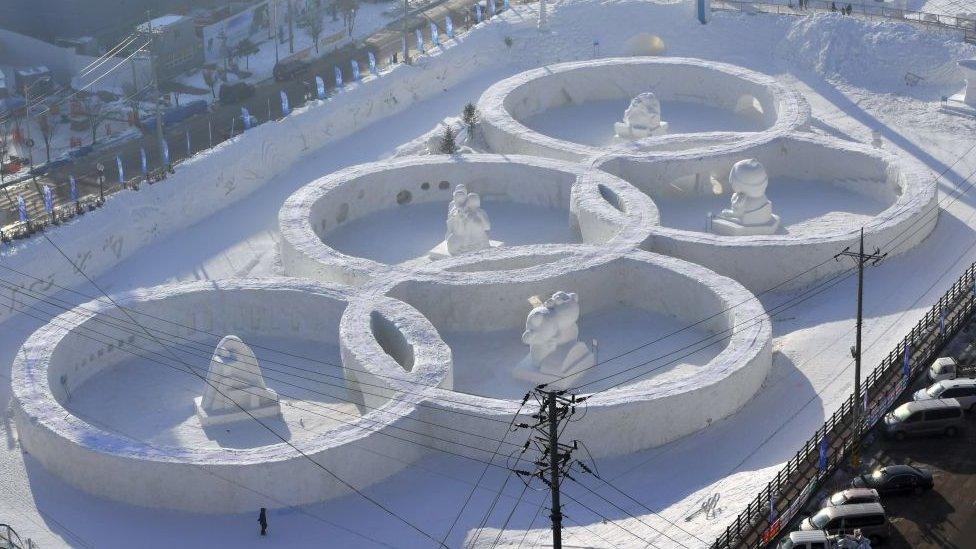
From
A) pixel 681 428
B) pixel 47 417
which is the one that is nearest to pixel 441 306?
pixel 681 428

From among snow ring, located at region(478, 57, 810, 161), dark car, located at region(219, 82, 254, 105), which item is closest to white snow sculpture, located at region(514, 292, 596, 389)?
snow ring, located at region(478, 57, 810, 161)

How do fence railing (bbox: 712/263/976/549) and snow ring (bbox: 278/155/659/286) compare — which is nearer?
fence railing (bbox: 712/263/976/549)

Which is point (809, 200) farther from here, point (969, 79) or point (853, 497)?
point (853, 497)

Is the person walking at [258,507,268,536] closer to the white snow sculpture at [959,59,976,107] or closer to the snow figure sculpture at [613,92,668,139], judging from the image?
the snow figure sculpture at [613,92,668,139]

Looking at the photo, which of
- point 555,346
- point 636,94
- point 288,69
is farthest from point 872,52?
point 555,346

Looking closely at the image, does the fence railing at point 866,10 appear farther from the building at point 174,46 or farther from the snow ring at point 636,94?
the building at point 174,46

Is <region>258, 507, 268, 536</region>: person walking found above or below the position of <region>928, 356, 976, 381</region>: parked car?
above

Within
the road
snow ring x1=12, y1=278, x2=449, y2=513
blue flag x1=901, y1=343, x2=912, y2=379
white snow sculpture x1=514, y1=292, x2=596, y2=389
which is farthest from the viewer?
the road
